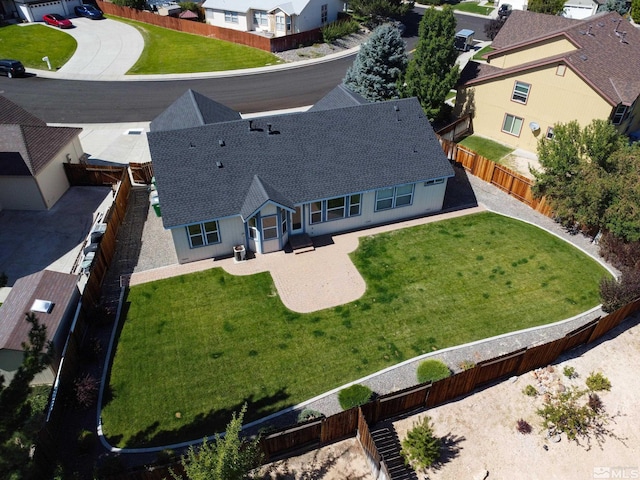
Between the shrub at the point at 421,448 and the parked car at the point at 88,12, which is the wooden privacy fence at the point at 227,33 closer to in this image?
the parked car at the point at 88,12

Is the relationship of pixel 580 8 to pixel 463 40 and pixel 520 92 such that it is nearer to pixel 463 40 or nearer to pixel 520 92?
pixel 463 40

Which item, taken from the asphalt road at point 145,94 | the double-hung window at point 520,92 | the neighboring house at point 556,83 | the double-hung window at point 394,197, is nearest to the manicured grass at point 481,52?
the neighboring house at point 556,83

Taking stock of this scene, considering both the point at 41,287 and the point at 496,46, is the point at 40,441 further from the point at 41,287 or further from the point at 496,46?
the point at 496,46

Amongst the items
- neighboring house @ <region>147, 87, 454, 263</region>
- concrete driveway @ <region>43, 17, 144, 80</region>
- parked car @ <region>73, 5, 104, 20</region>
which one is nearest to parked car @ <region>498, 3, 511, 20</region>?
neighboring house @ <region>147, 87, 454, 263</region>

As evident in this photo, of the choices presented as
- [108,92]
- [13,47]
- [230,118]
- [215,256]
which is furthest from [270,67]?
[215,256]

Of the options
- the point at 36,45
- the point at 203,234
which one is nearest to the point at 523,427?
the point at 203,234

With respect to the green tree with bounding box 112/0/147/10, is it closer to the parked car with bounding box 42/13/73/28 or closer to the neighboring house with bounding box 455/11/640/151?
the parked car with bounding box 42/13/73/28
